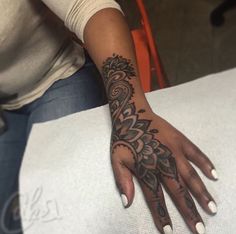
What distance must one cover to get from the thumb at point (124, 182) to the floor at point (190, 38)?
3.22 ft

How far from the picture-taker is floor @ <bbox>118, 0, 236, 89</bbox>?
5.25 ft

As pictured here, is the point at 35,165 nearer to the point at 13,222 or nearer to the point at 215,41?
the point at 13,222

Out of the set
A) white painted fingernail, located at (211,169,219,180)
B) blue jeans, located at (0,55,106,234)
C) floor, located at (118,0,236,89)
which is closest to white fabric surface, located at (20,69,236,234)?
white painted fingernail, located at (211,169,219,180)

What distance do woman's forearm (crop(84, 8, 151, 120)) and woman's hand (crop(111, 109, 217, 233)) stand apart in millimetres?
102

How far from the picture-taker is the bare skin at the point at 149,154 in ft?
1.77

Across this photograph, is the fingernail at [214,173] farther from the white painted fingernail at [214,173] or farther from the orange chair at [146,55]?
the orange chair at [146,55]

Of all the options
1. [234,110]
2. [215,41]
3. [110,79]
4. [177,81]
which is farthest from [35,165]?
[215,41]

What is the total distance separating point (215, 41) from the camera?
168 centimetres

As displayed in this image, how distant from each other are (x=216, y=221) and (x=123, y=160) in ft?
0.49

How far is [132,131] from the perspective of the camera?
0.60 metres

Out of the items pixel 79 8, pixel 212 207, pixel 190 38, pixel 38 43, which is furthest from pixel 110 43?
pixel 190 38

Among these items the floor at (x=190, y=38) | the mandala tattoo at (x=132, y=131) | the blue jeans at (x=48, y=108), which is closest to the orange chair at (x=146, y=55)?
the blue jeans at (x=48, y=108)

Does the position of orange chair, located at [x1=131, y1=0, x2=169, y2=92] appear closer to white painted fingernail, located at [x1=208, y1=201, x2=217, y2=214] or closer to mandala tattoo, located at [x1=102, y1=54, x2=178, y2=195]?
mandala tattoo, located at [x1=102, y1=54, x2=178, y2=195]

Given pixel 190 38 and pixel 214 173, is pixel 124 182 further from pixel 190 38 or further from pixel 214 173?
pixel 190 38
